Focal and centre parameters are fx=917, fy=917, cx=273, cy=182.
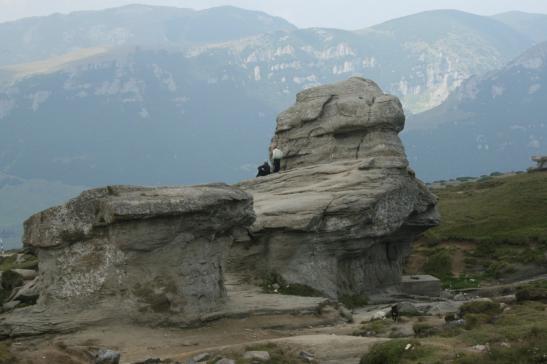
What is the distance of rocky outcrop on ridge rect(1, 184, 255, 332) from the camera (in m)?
30.9

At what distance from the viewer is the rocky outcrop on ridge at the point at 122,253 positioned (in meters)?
30.9

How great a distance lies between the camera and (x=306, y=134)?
51.5 metres

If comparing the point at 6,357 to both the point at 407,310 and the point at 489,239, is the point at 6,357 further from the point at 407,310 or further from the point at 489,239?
the point at 489,239

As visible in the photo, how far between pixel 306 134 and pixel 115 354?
2879cm

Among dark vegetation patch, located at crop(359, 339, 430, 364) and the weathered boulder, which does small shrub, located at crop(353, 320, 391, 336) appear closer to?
dark vegetation patch, located at crop(359, 339, 430, 364)

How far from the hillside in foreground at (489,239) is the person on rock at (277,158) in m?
12.0

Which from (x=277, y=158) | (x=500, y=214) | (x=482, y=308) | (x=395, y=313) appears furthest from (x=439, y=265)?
(x=482, y=308)

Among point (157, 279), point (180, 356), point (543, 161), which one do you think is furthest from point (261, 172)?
point (543, 161)

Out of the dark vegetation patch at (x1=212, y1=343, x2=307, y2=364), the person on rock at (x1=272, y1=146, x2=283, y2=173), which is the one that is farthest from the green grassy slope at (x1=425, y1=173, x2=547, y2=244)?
the dark vegetation patch at (x1=212, y1=343, x2=307, y2=364)

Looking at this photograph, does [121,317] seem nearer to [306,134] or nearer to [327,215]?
[327,215]

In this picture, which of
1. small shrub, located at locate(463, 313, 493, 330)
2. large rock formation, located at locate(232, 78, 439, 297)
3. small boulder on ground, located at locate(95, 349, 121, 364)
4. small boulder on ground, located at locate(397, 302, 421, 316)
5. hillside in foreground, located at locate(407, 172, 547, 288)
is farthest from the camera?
hillside in foreground, located at locate(407, 172, 547, 288)

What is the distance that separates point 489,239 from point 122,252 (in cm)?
3944

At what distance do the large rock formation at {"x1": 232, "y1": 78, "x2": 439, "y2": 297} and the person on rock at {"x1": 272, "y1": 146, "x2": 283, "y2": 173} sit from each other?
0.41 meters

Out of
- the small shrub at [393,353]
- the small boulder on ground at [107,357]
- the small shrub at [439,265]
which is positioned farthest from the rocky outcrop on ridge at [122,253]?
the small shrub at [439,265]
